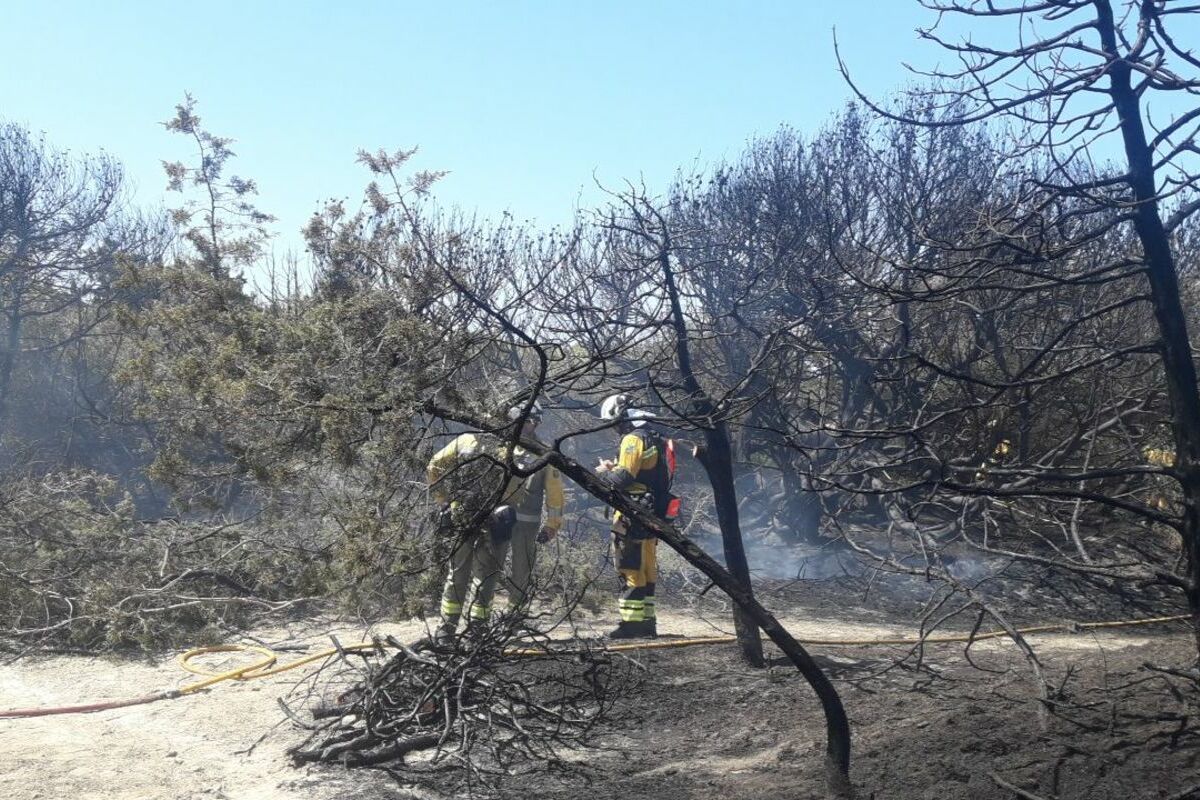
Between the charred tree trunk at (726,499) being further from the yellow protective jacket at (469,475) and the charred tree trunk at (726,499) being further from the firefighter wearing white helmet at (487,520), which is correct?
the yellow protective jacket at (469,475)

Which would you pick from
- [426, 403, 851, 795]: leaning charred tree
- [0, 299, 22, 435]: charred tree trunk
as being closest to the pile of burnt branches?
[426, 403, 851, 795]: leaning charred tree

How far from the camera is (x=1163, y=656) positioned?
246 inches

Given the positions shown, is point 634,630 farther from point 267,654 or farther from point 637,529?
point 267,654

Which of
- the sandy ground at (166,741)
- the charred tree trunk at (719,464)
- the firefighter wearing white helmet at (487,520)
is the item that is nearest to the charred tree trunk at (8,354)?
the sandy ground at (166,741)

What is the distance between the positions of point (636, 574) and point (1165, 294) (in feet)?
16.2

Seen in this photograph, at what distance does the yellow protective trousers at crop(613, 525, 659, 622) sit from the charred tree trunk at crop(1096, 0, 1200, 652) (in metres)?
4.67

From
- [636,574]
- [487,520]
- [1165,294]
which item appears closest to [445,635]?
[487,520]

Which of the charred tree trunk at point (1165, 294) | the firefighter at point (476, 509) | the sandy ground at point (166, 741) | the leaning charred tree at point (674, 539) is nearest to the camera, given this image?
the charred tree trunk at point (1165, 294)

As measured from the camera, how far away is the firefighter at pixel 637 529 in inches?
310

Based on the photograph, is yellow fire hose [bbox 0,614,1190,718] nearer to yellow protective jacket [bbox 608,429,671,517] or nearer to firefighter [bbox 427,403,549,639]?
firefighter [bbox 427,403,549,639]

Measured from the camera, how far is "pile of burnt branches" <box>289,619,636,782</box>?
4961 millimetres

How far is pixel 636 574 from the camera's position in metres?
7.88

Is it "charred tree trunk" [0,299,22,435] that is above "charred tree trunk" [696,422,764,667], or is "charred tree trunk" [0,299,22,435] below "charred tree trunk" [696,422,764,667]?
above

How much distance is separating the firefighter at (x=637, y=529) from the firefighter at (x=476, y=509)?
540 millimetres
